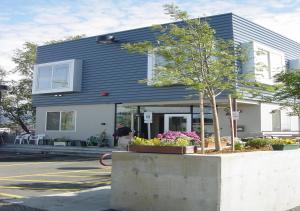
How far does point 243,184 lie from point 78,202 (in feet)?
10.2

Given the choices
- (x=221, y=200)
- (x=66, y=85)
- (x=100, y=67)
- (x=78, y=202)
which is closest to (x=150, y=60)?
(x=100, y=67)

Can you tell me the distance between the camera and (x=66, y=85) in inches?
937

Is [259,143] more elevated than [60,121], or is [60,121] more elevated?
[60,121]

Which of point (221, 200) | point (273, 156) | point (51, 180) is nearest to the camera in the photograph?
point (221, 200)

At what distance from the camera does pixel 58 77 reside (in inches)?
960

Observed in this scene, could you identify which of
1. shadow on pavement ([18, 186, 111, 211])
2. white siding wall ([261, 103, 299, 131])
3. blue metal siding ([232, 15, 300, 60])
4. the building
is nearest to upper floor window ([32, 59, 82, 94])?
the building

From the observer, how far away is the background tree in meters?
35.8

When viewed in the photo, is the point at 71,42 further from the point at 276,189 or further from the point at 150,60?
the point at 276,189

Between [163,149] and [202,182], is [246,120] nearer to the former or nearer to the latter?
[163,149]

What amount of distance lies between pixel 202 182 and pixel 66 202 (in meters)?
2.86

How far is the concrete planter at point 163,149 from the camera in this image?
6305 mm

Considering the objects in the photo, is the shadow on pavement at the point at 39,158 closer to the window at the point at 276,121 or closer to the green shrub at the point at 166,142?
the window at the point at 276,121

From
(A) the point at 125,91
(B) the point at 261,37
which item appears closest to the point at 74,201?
(A) the point at 125,91

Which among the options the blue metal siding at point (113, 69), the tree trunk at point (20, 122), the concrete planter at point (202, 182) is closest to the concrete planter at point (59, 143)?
the blue metal siding at point (113, 69)
